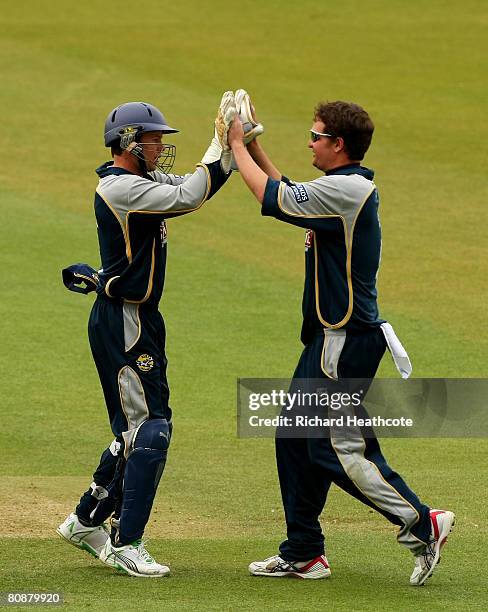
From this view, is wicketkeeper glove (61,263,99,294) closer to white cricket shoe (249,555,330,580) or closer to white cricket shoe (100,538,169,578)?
white cricket shoe (100,538,169,578)

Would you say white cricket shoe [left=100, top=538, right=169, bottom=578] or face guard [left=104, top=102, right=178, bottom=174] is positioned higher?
face guard [left=104, top=102, right=178, bottom=174]

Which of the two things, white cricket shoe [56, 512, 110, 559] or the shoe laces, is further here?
white cricket shoe [56, 512, 110, 559]

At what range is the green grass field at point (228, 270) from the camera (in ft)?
23.6

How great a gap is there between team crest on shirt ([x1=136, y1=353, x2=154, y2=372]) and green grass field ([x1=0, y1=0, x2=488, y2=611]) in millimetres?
1026

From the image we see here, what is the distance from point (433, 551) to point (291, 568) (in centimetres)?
72

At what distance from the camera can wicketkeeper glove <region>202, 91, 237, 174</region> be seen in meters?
6.74

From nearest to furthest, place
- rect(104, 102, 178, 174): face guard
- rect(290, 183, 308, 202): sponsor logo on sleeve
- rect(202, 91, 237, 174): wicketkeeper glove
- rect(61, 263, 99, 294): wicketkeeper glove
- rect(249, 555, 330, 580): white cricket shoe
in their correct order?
rect(290, 183, 308, 202): sponsor logo on sleeve → rect(202, 91, 237, 174): wicketkeeper glove → rect(249, 555, 330, 580): white cricket shoe → rect(104, 102, 178, 174): face guard → rect(61, 263, 99, 294): wicketkeeper glove

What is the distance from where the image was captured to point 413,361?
1237 cm

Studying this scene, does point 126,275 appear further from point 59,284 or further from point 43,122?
point 43,122

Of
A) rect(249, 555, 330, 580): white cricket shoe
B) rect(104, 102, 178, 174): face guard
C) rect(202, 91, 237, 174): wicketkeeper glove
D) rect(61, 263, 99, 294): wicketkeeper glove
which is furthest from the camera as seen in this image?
rect(61, 263, 99, 294): wicketkeeper glove

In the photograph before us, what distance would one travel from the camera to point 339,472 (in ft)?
21.8

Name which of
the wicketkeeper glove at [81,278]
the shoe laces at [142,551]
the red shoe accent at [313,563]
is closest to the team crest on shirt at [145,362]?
the wicketkeeper glove at [81,278]

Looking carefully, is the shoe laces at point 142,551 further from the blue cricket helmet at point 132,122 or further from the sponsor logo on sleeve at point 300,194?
the blue cricket helmet at point 132,122

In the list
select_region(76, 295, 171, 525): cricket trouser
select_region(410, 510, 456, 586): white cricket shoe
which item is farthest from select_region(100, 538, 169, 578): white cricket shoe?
select_region(410, 510, 456, 586): white cricket shoe
